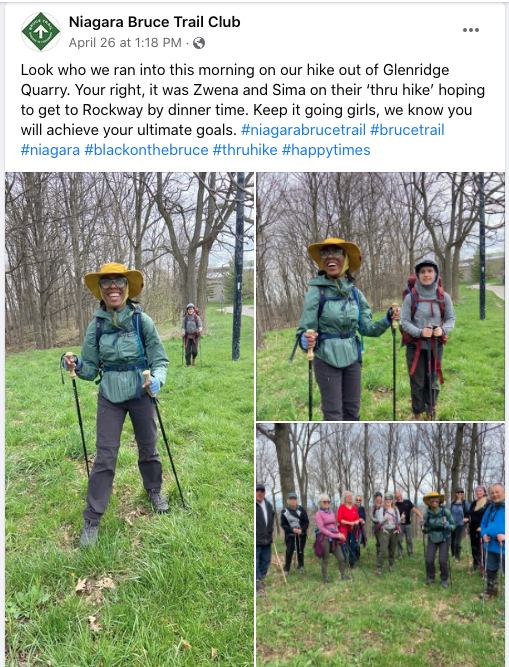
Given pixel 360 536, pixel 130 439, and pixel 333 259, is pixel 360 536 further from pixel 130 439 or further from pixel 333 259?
pixel 333 259

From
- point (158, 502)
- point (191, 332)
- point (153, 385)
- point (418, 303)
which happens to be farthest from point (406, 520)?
point (191, 332)

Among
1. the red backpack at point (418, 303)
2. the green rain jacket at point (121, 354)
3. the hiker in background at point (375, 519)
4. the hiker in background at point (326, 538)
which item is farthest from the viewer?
the hiker in background at point (375, 519)

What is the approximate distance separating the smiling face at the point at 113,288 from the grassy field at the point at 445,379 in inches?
62.5

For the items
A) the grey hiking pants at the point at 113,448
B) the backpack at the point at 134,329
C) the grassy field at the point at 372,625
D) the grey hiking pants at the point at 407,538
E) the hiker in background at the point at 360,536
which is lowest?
the grey hiking pants at the point at 407,538

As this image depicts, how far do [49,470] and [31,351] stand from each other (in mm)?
2778

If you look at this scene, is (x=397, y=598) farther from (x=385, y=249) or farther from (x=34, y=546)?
(x=385, y=249)

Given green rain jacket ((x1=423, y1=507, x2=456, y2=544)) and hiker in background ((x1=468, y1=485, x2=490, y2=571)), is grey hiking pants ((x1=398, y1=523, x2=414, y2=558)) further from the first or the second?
hiker in background ((x1=468, y1=485, x2=490, y2=571))

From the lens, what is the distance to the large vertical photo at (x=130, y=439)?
2.38 m

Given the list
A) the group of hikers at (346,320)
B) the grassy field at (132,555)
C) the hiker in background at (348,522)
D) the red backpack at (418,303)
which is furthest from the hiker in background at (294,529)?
the red backpack at (418,303)
